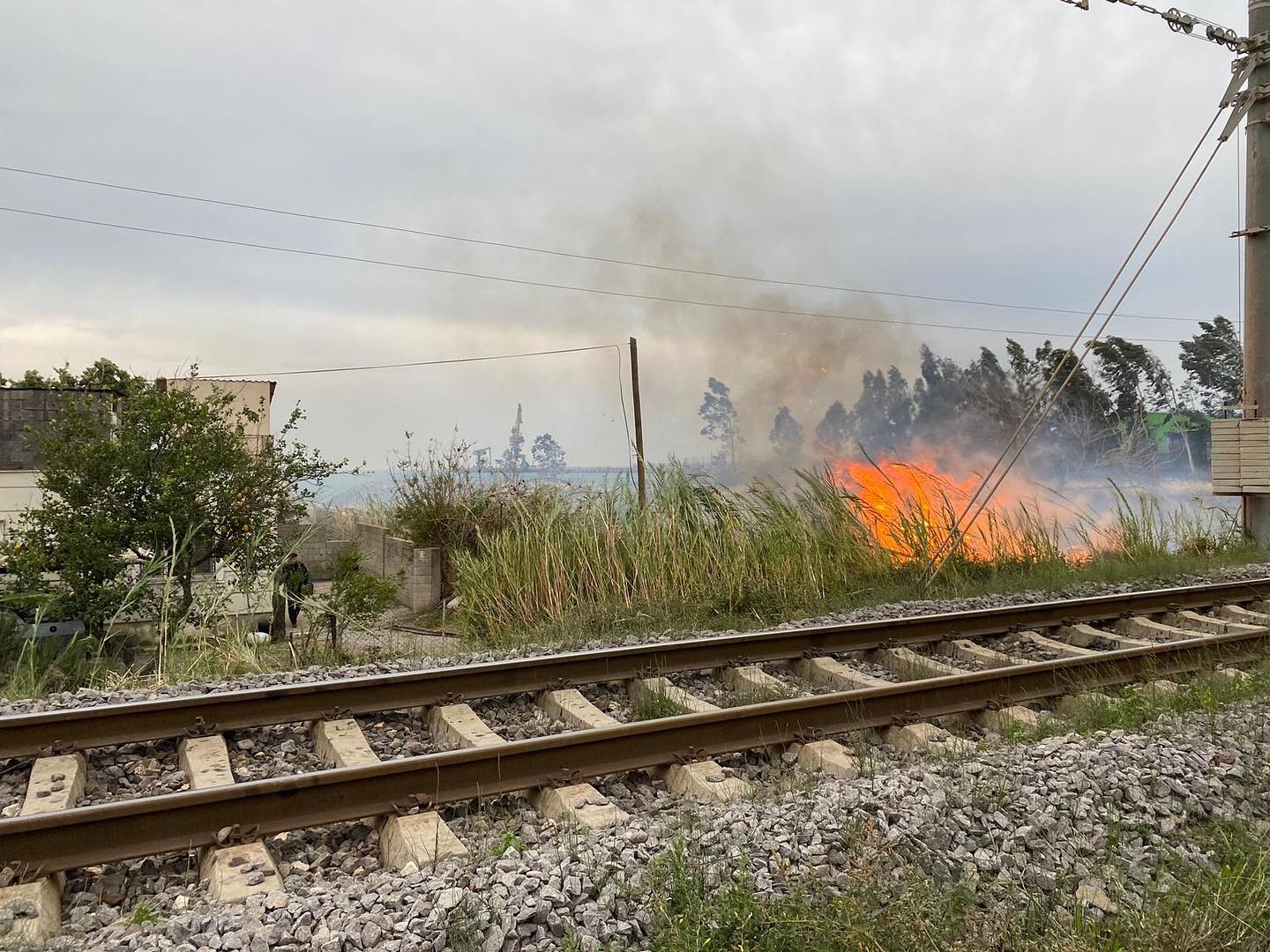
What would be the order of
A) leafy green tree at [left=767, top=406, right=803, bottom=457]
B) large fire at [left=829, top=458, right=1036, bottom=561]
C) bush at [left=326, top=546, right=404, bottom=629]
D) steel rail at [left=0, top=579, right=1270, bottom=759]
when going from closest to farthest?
steel rail at [left=0, top=579, right=1270, bottom=759] < bush at [left=326, top=546, right=404, bottom=629] < large fire at [left=829, top=458, right=1036, bottom=561] < leafy green tree at [left=767, top=406, right=803, bottom=457]

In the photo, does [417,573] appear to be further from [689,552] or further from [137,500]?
[689,552]

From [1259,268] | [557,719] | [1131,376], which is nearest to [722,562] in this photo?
[557,719]

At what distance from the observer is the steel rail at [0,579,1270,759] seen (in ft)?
16.7

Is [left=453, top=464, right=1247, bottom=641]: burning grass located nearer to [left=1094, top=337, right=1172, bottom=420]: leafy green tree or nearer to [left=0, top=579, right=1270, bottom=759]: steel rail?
[left=0, top=579, right=1270, bottom=759]: steel rail

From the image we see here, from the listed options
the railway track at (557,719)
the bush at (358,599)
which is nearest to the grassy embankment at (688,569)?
the bush at (358,599)

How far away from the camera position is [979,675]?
6.19 metres

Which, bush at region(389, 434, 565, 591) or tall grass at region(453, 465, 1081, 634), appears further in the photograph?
bush at region(389, 434, 565, 591)

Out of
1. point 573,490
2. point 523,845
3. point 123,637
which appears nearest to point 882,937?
point 523,845

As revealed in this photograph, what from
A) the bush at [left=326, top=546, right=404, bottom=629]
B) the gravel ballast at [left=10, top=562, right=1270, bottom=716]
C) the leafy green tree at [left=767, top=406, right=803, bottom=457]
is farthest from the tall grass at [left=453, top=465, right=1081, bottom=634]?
the leafy green tree at [left=767, top=406, right=803, bottom=457]

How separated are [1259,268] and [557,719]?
45.5ft

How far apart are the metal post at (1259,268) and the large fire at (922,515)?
4.53 meters

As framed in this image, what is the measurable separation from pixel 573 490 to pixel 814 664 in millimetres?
4457

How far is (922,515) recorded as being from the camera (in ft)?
36.7

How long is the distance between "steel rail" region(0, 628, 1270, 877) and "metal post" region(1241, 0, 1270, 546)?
10.1 m
